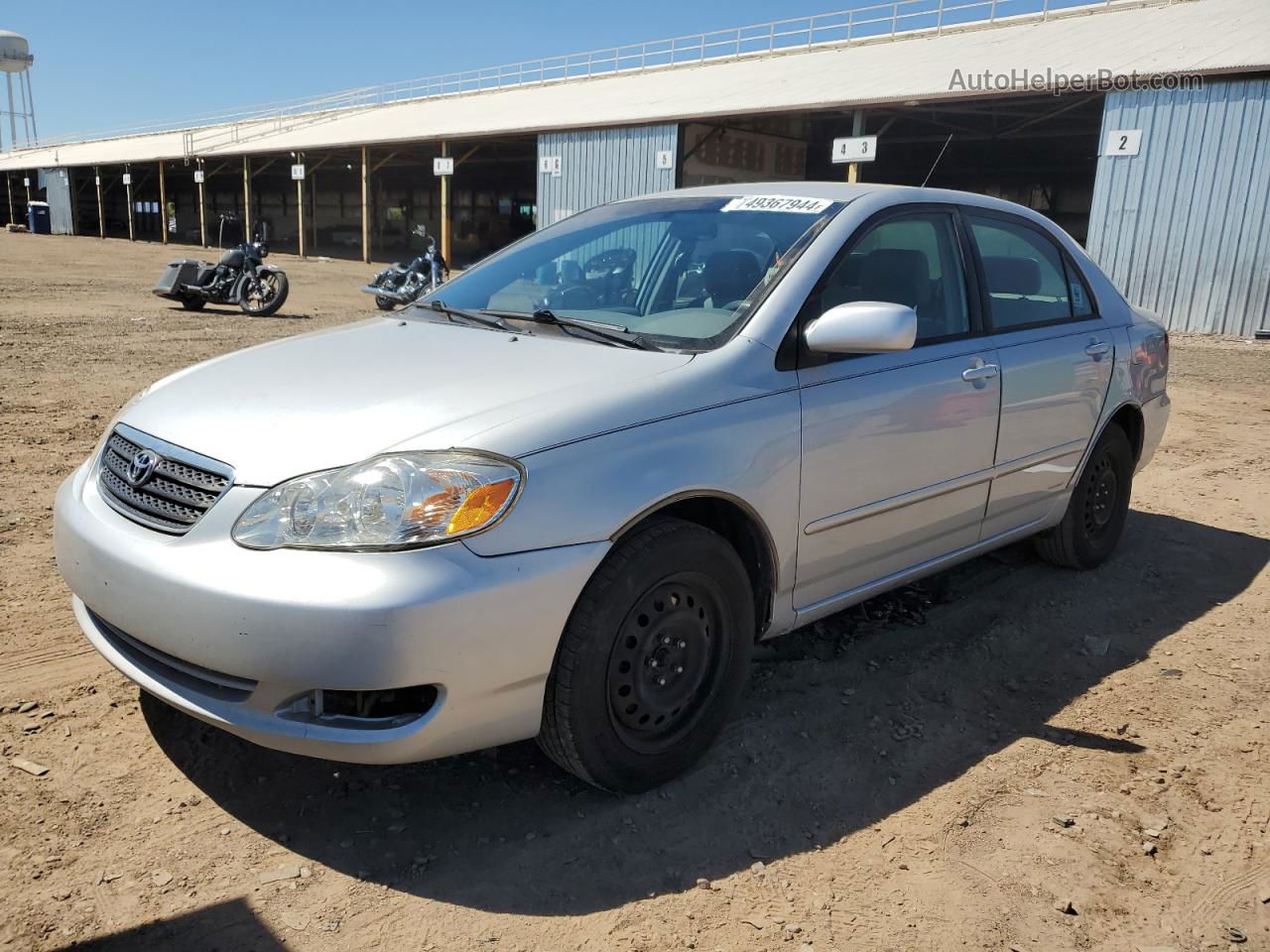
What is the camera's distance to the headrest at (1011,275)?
12.9 feet

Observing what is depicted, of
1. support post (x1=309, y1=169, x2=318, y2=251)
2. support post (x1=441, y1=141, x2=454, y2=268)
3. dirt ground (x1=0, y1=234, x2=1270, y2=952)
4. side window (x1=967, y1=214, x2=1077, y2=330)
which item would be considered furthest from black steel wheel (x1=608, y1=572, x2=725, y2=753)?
support post (x1=309, y1=169, x2=318, y2=251)

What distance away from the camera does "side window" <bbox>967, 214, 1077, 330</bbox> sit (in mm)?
3924

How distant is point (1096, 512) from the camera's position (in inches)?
185

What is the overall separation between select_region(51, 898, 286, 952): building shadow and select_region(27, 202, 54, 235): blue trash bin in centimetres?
5750

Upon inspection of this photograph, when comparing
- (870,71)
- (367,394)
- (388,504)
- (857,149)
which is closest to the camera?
(388,504)

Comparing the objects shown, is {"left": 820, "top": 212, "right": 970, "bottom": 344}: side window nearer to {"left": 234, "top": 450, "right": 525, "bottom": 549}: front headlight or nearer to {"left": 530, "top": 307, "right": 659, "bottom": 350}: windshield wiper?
{"left": 530, "top": 307, "right": 659, "bottom": 350}: windshield wiper

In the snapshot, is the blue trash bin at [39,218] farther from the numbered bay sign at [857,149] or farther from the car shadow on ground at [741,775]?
the car shadow on ground at [741,775]

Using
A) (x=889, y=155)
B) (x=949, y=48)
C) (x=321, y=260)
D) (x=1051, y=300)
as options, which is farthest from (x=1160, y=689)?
(x=321, y=260)

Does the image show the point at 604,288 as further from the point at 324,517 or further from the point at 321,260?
the point at 321,260

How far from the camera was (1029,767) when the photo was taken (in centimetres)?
303

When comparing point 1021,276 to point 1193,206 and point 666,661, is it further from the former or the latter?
point 1193,206

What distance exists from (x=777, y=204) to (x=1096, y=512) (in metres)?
2.33

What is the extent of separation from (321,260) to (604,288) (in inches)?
1318

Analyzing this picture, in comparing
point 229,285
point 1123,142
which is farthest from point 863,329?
point 1123,142
